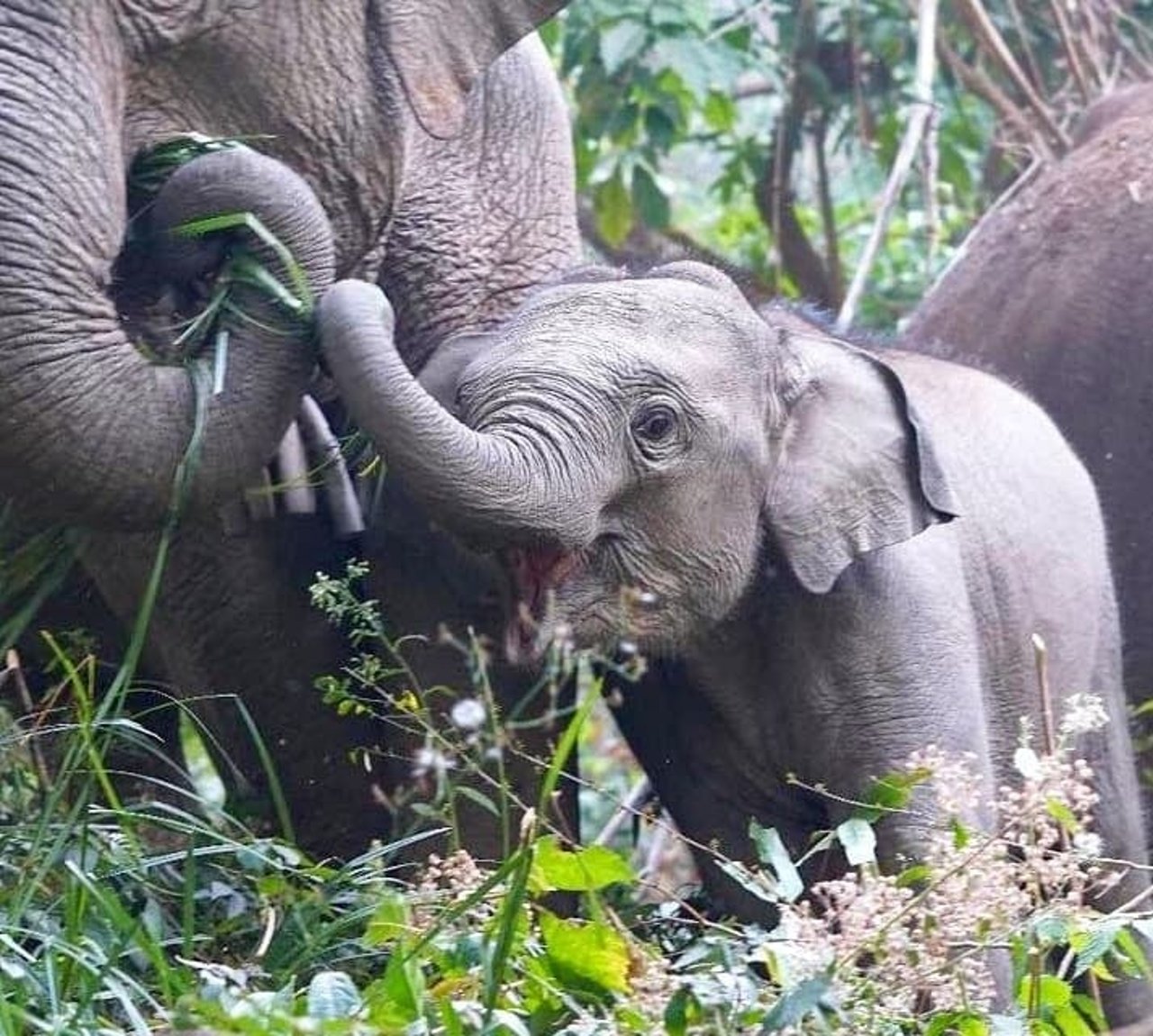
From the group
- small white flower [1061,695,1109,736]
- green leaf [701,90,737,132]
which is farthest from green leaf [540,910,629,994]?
green leaf [701,90,737,132]

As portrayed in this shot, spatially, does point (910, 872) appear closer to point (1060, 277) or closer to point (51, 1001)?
point (51, 1001)

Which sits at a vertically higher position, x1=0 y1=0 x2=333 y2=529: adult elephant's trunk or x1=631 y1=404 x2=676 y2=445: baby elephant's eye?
x1=0 y1=0 x2=333 y2=529: adult elephant's trunk

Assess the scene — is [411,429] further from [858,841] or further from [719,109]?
[719,109]

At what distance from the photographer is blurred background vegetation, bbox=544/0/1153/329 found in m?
6.47

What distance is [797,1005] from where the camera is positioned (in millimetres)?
3139

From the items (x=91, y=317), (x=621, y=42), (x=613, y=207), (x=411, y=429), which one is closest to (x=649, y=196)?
(x=613, y=207)

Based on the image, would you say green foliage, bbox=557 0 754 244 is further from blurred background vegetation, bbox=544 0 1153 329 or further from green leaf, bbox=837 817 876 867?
green leaf, bbox=837 817 876 867

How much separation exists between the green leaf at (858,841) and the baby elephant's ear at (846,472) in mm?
661

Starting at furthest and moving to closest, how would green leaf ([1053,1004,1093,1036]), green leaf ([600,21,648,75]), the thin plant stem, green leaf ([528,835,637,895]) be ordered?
green leaf ([600,21,648,75]), the thin plant stem, green leaf ([1053,1004,1093,1036]), green leaf ([528,835,637,895])

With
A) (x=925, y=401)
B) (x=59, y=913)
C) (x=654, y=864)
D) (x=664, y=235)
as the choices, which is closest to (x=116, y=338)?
(x=59, y=913)

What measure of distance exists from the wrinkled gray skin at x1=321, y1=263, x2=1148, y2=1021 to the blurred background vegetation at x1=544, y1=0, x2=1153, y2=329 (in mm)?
1804

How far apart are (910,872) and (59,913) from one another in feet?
3.22

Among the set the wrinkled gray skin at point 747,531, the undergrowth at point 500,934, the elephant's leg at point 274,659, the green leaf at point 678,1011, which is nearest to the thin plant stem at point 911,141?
the wrinkled gray skin at point 747,531

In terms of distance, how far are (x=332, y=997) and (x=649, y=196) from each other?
12.3 ft
